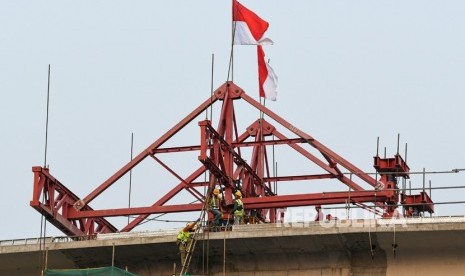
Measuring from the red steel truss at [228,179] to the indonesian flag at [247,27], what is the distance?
210 centimetres

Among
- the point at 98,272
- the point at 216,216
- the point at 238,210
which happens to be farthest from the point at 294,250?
the point at 98,272

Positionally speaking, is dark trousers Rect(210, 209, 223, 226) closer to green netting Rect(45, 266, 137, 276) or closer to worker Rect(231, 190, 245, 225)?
worker Rect(231, 190, 245, 225)

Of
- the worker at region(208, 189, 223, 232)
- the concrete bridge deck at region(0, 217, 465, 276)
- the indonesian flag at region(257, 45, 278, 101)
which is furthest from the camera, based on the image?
the indonesian flag at region(257, 45, 278, 101)

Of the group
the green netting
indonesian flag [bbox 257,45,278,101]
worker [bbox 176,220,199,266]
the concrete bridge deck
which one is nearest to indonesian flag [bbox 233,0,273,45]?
indonesian flag [bbox 257,45,278,101]

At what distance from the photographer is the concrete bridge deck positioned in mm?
39719

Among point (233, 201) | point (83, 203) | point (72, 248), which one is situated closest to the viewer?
point (72, 248)

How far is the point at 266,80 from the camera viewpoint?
56594 mm

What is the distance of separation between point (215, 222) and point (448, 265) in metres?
7.59

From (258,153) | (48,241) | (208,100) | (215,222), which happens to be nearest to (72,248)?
(48,241)

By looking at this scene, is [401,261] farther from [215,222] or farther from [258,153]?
[258,153]

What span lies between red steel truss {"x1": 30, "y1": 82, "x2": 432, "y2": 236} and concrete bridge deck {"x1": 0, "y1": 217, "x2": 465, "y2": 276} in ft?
14.4

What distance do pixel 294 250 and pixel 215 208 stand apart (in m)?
3.88

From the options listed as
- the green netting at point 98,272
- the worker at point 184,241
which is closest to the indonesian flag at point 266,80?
the worker at point 184,241

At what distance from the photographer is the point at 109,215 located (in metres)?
49.4
